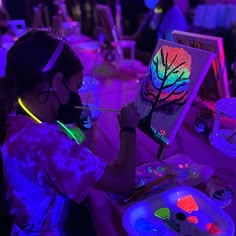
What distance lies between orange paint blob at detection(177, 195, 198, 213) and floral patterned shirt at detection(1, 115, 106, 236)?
25 centimetres

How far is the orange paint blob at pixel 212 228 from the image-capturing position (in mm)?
657

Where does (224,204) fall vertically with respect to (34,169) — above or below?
below

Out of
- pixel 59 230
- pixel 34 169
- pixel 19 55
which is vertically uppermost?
pixel 19 55

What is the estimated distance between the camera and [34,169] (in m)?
0.62

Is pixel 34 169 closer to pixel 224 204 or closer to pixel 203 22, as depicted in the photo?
pixel 224 204

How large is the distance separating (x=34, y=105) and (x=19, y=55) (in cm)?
14

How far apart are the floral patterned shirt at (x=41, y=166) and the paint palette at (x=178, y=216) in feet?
0.51

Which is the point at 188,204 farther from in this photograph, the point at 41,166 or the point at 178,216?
the point at 41,166

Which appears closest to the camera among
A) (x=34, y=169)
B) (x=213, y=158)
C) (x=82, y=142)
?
(x=34, y=169)

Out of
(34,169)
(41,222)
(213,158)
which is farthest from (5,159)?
(213,158)

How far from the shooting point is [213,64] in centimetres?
107

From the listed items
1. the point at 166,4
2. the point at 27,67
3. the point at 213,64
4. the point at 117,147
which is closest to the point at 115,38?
the point at 166,4

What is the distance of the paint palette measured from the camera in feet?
2.16

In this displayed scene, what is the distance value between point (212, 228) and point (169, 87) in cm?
50
